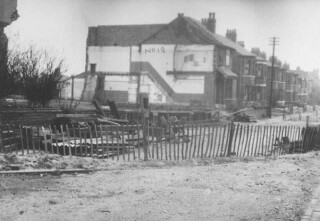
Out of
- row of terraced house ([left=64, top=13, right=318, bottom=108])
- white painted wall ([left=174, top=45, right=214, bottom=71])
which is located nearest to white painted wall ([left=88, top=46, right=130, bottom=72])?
row of terraced house ([left=64, top=13, right=318, bottom=108])

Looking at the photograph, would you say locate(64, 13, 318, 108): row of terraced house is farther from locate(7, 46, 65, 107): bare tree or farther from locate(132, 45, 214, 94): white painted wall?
locate(7, 46, 65, 107): bare tree

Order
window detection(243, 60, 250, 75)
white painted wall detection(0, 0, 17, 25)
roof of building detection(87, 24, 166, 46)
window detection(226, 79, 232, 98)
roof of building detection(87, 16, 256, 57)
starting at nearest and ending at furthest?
white painted wall detection(0, 0, 17, 25) < roof of building detection(87, 16, 256, 57) < window detection(226, 79, 232, 98) < roof of building detection(87, 24, 166, 46) < window detection(243, 60, 250, 75)

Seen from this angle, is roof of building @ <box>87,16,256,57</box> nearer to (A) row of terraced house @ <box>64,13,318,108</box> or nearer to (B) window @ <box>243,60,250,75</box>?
(A) row of terraced house @ <box>64,13,318,108</box>

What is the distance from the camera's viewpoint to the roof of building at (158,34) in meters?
41.9

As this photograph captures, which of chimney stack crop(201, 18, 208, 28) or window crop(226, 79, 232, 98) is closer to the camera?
window crop(226, 79, 232, 98)

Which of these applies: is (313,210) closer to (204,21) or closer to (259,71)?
(204,21)

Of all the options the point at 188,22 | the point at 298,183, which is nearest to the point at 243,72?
the point at 188,22

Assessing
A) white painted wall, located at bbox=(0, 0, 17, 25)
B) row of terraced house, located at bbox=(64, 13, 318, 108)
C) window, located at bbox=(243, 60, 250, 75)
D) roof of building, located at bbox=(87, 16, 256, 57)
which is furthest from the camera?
window, located at bbox=(243, 60, 250, 75)

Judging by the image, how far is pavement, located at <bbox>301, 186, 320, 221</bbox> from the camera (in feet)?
20.2

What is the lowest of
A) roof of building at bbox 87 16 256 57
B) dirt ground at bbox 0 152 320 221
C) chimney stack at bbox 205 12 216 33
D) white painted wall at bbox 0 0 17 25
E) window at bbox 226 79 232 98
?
dirt ground at bbox 0 152 320 221

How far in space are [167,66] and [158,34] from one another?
366 cm

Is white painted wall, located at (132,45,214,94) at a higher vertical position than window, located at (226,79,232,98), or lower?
higher

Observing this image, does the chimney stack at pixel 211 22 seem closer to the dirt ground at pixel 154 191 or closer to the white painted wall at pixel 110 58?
the white painted wall at pixel 110 58

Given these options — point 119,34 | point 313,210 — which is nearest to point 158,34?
point 119,34
